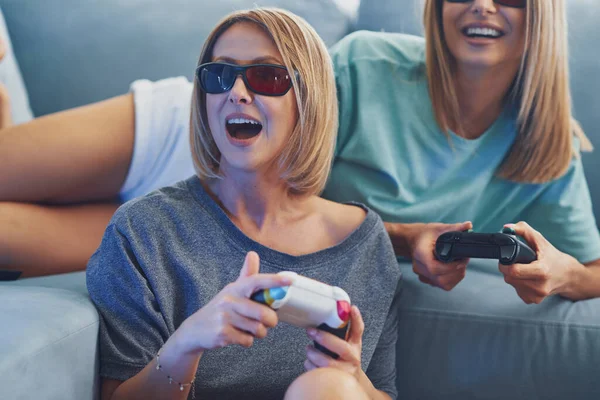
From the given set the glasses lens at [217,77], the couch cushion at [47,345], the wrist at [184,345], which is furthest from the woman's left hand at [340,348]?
the glasses lens at [217,77]

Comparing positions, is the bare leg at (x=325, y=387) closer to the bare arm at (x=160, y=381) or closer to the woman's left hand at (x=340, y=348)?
the woman's left hand at (x=340, y=348)

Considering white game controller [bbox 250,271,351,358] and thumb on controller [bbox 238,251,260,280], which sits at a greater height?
thumb on controller [bbox 238,251,260,280]

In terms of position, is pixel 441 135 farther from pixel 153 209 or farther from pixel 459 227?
pixel 153 209

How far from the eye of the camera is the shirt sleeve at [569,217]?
4.37 feet

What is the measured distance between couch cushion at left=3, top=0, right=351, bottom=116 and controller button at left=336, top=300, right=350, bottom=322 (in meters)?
1.06

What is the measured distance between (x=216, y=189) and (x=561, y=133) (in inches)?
28.2

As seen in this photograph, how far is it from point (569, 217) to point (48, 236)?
98 centimetres

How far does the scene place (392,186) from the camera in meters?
1.37

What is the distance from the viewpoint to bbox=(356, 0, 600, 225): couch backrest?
162 cm

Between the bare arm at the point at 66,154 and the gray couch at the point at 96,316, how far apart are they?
0.19 meters

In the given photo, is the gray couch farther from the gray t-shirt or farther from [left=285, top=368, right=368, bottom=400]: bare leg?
[left=285, top=368, right=368, bottom=400]: bare leg

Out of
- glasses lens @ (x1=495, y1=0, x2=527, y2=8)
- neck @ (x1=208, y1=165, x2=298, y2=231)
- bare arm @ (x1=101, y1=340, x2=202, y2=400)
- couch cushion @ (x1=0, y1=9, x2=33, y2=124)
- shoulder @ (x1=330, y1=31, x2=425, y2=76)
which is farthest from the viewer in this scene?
couch cushion @ (x1=0, y1=9, x2=33, y2=124)

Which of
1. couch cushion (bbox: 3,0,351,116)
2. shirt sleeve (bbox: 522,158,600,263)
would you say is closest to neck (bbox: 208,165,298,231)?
shirt sleeve (bbox: 522,158,600,263)

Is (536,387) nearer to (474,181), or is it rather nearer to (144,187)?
(474,181)
